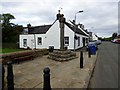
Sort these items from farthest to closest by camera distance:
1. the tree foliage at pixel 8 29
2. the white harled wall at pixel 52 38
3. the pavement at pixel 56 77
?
the tree foliage at pixel 8 29 < the white harled wall at pixel 52 38 < the pavement at pixel 56 77

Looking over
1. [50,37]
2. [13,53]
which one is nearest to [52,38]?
[50,37]

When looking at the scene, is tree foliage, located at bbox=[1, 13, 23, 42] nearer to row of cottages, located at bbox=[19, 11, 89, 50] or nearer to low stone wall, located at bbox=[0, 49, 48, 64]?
row of cottages, located at bbox=[19, 11, 89, 50]

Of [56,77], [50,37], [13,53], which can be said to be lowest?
[56,77]

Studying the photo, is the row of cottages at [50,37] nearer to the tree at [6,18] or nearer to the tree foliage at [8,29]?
the tree foliage at [8,29]

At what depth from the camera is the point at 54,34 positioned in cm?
1777

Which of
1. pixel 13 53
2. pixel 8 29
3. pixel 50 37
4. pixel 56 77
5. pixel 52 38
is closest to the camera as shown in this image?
pixel 56 77

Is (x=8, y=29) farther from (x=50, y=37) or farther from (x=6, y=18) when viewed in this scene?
(x=50, y=37)

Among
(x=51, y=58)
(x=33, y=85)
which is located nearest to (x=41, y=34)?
(x=51, y=58)

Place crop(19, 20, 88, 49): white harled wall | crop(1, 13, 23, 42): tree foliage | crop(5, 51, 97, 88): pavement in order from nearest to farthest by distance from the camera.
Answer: crop(5, 51, 97, 88): pavement → crop(19, 20, 88, 49): white harled wall → crop(1, 13, 23, 42): tree foliage

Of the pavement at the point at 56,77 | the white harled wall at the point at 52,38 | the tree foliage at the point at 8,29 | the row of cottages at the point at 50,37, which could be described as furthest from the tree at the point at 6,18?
the pavement at the point at 56,77

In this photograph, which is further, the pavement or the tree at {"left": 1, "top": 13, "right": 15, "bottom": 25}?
the tree at {"left": 1, "top": 13, "right": 15, "bottom": 25}

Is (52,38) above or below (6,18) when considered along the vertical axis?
below

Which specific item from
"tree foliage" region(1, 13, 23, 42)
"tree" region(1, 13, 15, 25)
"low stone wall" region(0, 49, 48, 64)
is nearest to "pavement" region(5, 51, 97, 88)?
"low stone wall" region(0, 49, 48, 64)

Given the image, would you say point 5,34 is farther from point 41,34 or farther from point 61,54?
point 61,54
